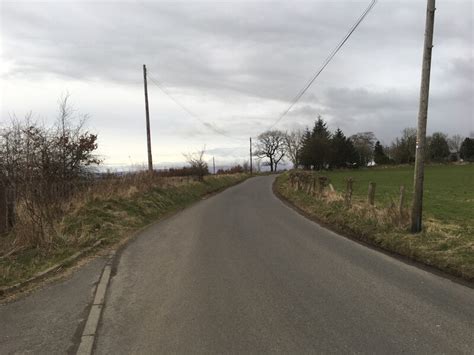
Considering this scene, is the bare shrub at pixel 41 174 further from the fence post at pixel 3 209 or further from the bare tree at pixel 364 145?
the bare tree at pixel 364 145

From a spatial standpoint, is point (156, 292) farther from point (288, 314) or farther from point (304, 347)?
point (304, 347)

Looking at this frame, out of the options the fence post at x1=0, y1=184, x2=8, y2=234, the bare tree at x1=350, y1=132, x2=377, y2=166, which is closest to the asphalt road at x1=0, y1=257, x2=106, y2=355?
the fence post at x1=0, y1=184, x2=8, y2=234

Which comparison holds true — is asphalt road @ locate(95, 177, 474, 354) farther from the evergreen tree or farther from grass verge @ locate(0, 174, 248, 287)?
the evergreen tree

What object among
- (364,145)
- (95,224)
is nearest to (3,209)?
(95,224)

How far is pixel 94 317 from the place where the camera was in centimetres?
572

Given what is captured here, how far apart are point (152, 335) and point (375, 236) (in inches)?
306

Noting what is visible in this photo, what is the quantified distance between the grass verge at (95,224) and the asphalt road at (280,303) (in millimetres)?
1469

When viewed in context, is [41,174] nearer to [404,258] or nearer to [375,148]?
[404,258]

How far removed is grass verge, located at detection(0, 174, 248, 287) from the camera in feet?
28.1

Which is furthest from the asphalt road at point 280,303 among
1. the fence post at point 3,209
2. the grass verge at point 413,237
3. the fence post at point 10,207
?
the fence post at point 3,209

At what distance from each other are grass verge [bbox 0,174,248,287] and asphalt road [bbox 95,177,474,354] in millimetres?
1469

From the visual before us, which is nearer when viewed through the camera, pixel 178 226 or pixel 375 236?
pixel 375 236

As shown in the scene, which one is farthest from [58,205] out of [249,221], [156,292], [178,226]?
[156,292]

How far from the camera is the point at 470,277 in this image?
7312 mm
